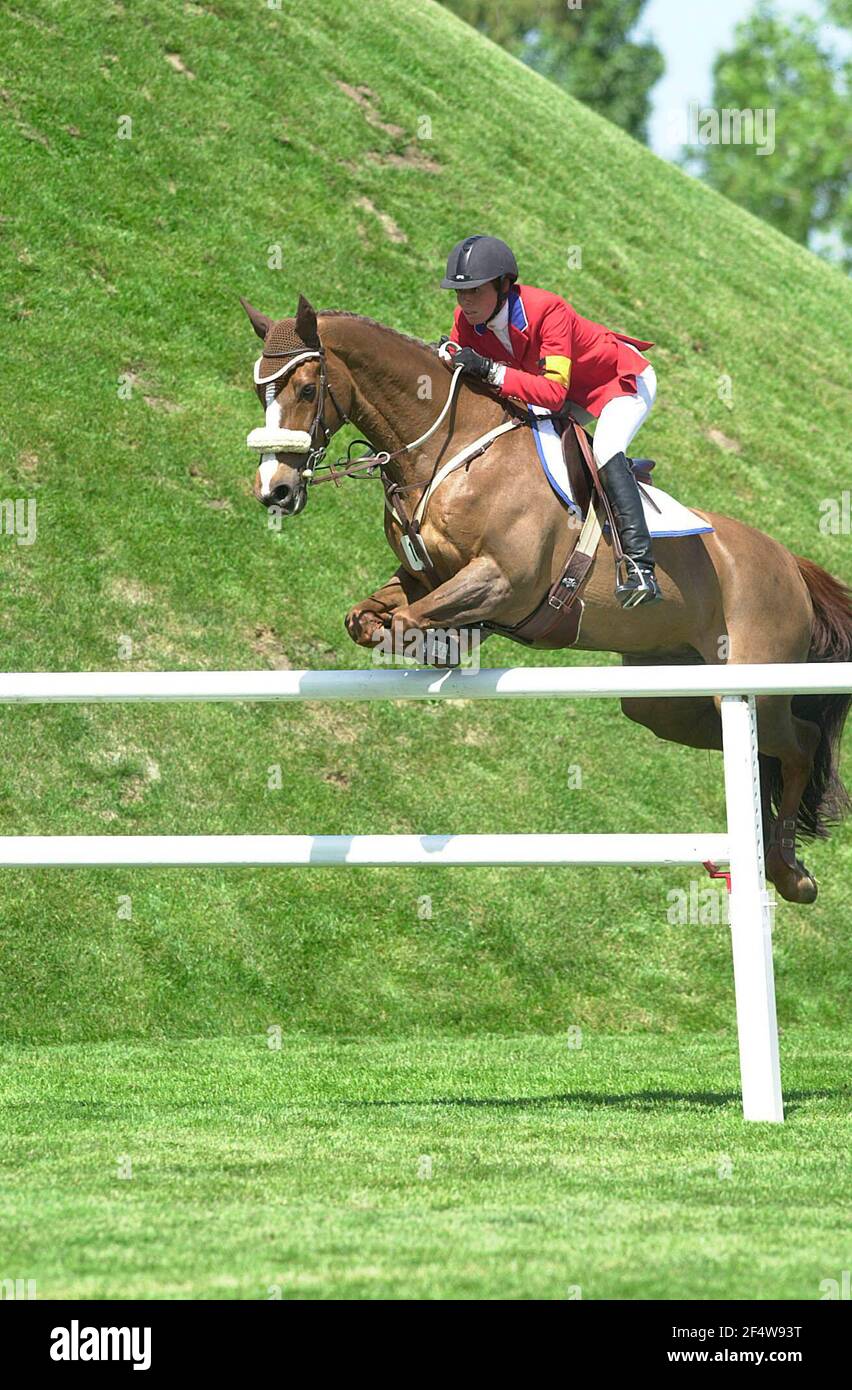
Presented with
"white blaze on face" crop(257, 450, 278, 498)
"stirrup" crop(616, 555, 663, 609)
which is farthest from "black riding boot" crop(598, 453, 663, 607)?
"white blaze on face" crop(257, 450, 278, 498)

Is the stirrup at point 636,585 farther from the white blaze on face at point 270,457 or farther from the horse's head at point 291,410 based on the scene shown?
the white blaze on face at point 270,457

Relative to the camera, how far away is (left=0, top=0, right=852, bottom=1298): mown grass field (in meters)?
4.18

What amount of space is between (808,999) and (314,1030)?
11.3ft

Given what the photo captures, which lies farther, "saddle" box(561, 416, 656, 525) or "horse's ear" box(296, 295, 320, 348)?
"saddle" box(561, 416, 656, 525)

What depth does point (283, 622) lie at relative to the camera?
39.9 ft

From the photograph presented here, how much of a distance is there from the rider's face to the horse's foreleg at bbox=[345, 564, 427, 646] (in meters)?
1.04

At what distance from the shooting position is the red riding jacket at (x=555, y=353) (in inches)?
246

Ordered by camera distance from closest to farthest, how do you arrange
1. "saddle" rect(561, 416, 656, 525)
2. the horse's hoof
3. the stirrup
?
the stirrup
"saddle" rect(561, 416, 656, 525)
the horse's hoof

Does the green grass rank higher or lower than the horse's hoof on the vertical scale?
lower

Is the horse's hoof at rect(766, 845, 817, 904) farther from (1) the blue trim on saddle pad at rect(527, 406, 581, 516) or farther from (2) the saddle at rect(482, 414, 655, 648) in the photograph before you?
(1) the blue trim on saddle pad at rect(527, 406, 581, 516)

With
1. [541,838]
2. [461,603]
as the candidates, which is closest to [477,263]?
[461,603]

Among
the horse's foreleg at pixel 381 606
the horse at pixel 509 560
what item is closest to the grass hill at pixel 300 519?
the horse at pixel 509 560
